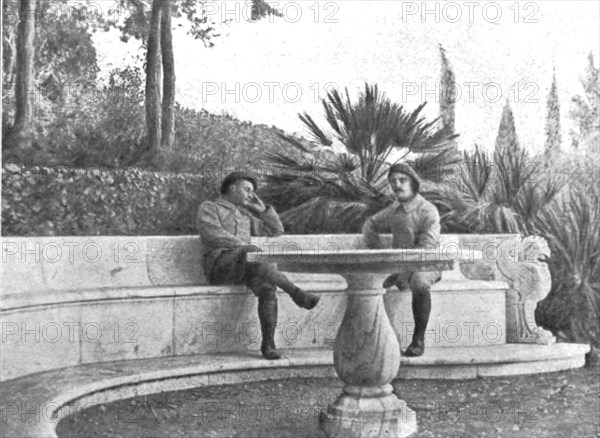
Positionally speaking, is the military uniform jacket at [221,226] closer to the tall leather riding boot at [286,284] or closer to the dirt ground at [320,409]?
the tall leather riding boot at [286,284]

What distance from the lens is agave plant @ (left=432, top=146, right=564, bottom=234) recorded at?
27.0ft

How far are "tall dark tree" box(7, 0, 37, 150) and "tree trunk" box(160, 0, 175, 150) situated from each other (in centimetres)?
126

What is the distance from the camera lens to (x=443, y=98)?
9680 mm

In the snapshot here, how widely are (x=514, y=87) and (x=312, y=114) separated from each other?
270 cm

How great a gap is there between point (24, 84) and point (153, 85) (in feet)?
4.13

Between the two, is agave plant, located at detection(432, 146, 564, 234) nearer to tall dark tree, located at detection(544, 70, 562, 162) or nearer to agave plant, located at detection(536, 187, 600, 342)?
agave plant, located at detection(536, 187, 600, 342)

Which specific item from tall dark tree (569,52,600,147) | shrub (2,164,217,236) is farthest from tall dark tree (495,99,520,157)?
shrub (2,164,217,236)

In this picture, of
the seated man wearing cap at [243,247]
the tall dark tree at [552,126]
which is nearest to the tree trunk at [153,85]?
the seated man wearing cap at [243,247]

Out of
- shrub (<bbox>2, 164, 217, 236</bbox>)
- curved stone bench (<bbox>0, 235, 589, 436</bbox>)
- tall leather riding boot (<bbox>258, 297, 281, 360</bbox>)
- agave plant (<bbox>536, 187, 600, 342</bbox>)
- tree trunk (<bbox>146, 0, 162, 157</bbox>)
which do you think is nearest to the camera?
curved stone bench (<bbox>0, 235, 589, 436</bbox>)

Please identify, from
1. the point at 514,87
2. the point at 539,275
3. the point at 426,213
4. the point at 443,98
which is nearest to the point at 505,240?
the point at 539,275

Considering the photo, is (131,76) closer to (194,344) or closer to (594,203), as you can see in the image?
(194,344)

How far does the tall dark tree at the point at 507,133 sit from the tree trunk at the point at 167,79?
376 centimetres

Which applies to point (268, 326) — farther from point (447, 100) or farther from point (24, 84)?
point (447, 100)

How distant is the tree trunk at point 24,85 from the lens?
6.88 meters
